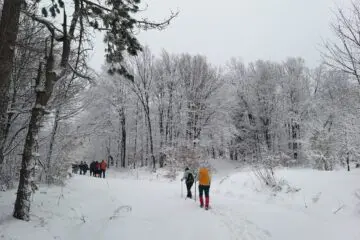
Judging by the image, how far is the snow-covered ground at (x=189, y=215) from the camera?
25.2 ft

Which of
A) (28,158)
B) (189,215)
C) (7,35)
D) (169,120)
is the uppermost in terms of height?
(169,120)

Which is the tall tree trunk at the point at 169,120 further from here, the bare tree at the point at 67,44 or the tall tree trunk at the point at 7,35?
the tall tree trunk at the point at 7,35

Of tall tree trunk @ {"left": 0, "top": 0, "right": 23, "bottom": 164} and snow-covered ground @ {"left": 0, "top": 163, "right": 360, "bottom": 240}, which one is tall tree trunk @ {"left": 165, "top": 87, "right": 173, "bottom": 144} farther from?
tall tree trunk @ {"left": 0, "top": 0, "right": 23, "bottom": 164}

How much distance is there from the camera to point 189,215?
32.4ft

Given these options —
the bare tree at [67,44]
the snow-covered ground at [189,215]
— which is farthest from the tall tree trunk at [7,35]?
the snow-covered ground at [189,215]

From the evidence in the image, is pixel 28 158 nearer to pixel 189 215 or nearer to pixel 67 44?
pixel 67 44

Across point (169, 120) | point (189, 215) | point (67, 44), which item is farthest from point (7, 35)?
point (169, 120)

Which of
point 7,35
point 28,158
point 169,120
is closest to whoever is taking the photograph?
point 7,35

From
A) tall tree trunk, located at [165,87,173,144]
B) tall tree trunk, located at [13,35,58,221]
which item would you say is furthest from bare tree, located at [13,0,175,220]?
tall tree trunk, located at [165,87,173,144]

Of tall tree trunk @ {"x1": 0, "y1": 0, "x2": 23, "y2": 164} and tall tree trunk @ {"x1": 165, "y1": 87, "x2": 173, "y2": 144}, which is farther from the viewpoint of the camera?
tall tree trunk @ {"x1": 165, "y1": 87, "x2": 173, "y2": 144}

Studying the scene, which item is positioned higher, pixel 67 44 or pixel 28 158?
pixel 67 44

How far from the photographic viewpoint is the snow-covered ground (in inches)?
303

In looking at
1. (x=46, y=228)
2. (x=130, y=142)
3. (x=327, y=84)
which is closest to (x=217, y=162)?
(x=130, y=142)

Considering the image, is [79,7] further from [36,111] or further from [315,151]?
[315,151]
